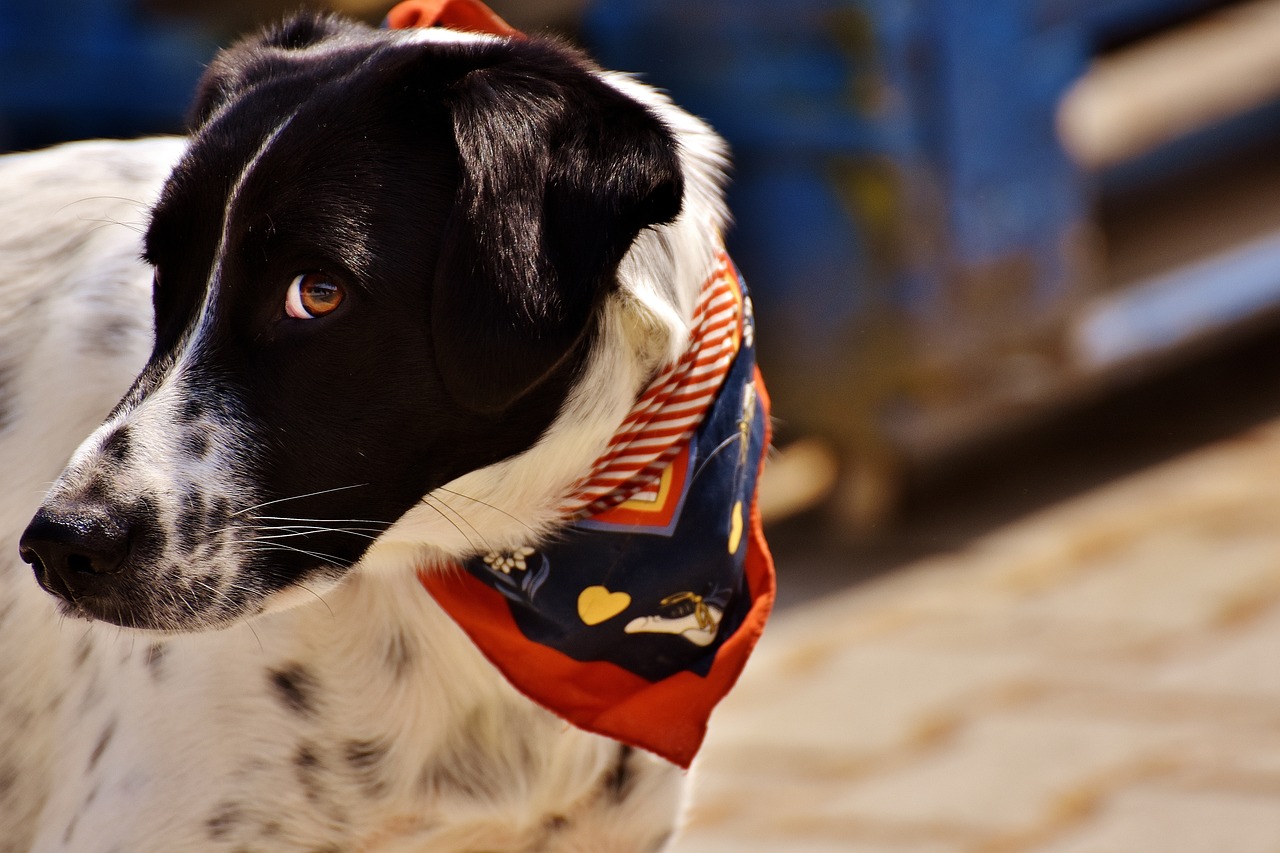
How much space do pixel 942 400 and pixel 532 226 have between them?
320 centimetres

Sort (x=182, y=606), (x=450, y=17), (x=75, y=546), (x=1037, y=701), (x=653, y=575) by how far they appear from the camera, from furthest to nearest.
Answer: (x=1037, y=701), (x=450, y=17), (x=653, y=575), (x=182, y=606), (x=75, y=546)

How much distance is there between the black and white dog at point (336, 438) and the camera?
1802 mm

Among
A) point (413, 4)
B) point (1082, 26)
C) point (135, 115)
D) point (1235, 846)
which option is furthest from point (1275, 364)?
point (413, 4)

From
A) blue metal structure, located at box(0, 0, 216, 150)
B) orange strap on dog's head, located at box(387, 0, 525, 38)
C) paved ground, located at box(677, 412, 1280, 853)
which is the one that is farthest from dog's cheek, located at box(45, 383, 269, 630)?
blue metal structure, located at box(0, 0, 216, 150)

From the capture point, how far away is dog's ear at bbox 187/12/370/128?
83.1 inches

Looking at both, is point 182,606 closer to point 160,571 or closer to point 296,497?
point 160,571

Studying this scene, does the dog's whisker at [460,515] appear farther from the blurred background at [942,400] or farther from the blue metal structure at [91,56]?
the blue metal structure at [91,56]

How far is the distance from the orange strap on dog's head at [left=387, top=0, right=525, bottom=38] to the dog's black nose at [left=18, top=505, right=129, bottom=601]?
0.83 m

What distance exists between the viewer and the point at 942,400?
4.86m

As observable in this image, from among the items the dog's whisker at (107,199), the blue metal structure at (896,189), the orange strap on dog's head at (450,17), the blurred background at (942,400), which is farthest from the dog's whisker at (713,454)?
the blue metal structure at (896,189)

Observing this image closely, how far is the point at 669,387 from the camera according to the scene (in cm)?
204

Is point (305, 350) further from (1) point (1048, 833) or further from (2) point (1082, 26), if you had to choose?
(2) point (1082, 26)

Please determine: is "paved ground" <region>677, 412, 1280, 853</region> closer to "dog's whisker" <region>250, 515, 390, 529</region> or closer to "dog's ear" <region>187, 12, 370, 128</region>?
"dog's whisker" <region>250, 515, 390, 529</region>

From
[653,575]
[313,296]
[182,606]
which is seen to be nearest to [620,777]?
[653,575]
